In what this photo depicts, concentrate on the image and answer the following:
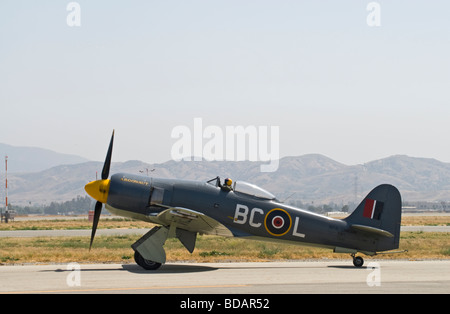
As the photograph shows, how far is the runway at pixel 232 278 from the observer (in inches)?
567

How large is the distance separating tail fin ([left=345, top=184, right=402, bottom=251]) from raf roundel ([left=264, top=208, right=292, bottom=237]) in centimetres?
205

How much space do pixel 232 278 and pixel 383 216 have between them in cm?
577

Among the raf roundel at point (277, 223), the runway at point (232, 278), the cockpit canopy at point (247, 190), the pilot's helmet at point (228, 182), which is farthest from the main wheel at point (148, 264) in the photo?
the raf roundel at point (277, 223)

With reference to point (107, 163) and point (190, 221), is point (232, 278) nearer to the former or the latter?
point (190, 221)

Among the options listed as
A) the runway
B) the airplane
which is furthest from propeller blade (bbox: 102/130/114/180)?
the runway

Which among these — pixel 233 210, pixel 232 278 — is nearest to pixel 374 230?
pixel 233 210

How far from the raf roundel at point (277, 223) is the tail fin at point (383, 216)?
80.7 inches

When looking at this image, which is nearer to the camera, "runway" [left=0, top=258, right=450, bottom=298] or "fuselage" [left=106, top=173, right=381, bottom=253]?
"runway" [left=0, top=258, right=450, bottom=298]

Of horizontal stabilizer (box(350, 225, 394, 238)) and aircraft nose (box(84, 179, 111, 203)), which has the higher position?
aircraft nose (box(84, 179, 111, 203))

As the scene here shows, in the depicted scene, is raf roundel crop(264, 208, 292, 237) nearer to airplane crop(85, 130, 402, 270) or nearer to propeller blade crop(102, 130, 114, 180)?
airplane crop(85, 130, 402, 270)

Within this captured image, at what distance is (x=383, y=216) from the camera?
2000cm

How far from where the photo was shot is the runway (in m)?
14.4
